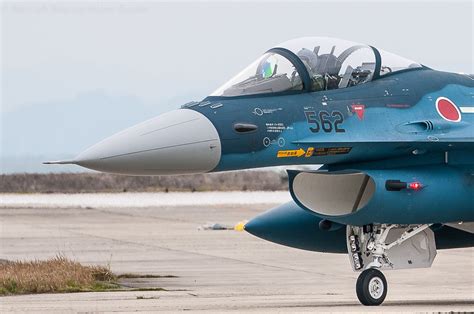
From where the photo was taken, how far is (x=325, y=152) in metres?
15.6

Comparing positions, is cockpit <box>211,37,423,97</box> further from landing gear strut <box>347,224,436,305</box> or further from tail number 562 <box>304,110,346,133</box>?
landing gear strut <box>347,224,436,305</box>

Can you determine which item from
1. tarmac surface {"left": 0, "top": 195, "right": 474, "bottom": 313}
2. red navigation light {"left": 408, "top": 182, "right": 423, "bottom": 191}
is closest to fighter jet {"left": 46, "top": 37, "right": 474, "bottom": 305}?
red navigation light {"left": 408, "top": 182, "right": 423, "bottom": 191}

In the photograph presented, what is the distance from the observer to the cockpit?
15.7 meters

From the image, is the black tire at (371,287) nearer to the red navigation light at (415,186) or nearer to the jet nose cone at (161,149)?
the red navigation light at (415,186)

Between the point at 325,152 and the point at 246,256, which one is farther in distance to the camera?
the point at 246,256

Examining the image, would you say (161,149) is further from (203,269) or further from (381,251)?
(203,269)

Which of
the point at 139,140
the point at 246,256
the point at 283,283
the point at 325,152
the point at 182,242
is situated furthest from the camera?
the point at 182,242

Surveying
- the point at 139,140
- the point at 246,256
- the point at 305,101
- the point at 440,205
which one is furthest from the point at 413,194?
the point at 246,256

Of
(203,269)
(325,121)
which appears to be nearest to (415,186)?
(325,121)

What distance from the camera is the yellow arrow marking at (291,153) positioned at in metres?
15.3

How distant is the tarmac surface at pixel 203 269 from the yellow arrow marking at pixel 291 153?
1.71 metres

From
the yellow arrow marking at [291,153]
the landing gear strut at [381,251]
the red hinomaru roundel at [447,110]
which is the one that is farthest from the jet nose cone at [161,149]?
the red hinomaru roundel at [447,110]

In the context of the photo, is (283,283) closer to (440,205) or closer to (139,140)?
(440,205)

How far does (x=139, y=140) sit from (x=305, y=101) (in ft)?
6.97
